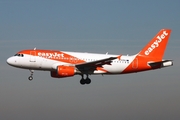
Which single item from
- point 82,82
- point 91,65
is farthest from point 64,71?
point 82,82

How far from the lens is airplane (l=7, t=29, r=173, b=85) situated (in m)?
62.6

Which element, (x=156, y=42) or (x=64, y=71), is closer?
(x=64, y=71)

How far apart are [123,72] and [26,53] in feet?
46.6

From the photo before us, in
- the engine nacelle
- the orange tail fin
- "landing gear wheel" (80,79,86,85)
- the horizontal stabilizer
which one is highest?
the orange tail fin

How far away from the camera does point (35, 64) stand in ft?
205

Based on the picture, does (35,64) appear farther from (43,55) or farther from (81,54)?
(81,54)

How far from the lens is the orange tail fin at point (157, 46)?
230 feet

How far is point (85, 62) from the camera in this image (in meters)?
64.4

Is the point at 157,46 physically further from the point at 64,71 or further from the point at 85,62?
the point at 64,71

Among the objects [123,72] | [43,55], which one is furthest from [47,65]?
[123,72]

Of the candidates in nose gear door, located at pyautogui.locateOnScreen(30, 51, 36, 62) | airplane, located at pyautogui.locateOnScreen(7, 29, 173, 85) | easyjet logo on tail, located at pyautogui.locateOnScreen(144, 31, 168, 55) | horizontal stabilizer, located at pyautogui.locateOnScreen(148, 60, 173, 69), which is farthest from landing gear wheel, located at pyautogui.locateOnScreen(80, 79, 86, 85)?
easyjet logo on tail, located at pyautogui.locateOnScreen(144, 31, 168, 55)

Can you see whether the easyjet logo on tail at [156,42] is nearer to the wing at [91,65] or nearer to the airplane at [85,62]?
the airplane at [85,62]

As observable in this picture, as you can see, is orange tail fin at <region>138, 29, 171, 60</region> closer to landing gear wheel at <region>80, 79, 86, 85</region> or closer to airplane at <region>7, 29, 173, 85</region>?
airplane at <region>7, 29, 173, 85</region>

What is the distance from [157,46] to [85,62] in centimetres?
1311
